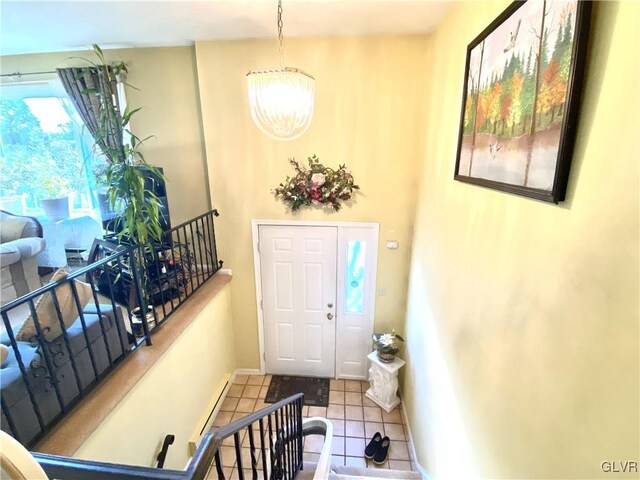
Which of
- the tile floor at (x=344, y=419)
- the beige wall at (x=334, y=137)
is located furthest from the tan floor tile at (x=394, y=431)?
the beige wall at (x=334, y=137)

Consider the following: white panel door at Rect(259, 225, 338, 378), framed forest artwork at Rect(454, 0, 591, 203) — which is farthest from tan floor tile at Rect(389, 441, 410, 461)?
framed forest artwork at Rect(454, 0, 591, 203)

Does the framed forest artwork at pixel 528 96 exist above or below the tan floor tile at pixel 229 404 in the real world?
above

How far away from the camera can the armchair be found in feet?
10.3

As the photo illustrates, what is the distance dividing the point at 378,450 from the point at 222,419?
177 centimetres

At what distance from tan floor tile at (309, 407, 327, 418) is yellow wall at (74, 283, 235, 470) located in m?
1.13

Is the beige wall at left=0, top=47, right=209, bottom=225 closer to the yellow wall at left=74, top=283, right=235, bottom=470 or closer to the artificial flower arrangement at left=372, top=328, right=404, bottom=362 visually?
the yellow wall at left=74, top=283, right=235, bottom=470

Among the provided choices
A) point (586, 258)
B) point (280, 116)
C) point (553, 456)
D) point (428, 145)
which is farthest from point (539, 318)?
point (428, 145)

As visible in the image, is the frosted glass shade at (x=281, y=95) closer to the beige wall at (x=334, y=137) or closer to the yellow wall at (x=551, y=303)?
the yellow wall at (x=551, y=303)

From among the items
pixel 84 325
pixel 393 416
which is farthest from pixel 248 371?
pixel 84 325

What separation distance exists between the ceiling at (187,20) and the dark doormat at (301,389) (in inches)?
161

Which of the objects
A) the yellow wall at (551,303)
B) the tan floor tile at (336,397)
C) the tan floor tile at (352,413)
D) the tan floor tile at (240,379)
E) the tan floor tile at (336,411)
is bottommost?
the tan floor tile at (352,413)

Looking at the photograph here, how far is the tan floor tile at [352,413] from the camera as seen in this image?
11.2 feet

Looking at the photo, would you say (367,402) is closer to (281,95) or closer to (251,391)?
(251,391)

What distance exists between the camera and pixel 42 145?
3350 mm
